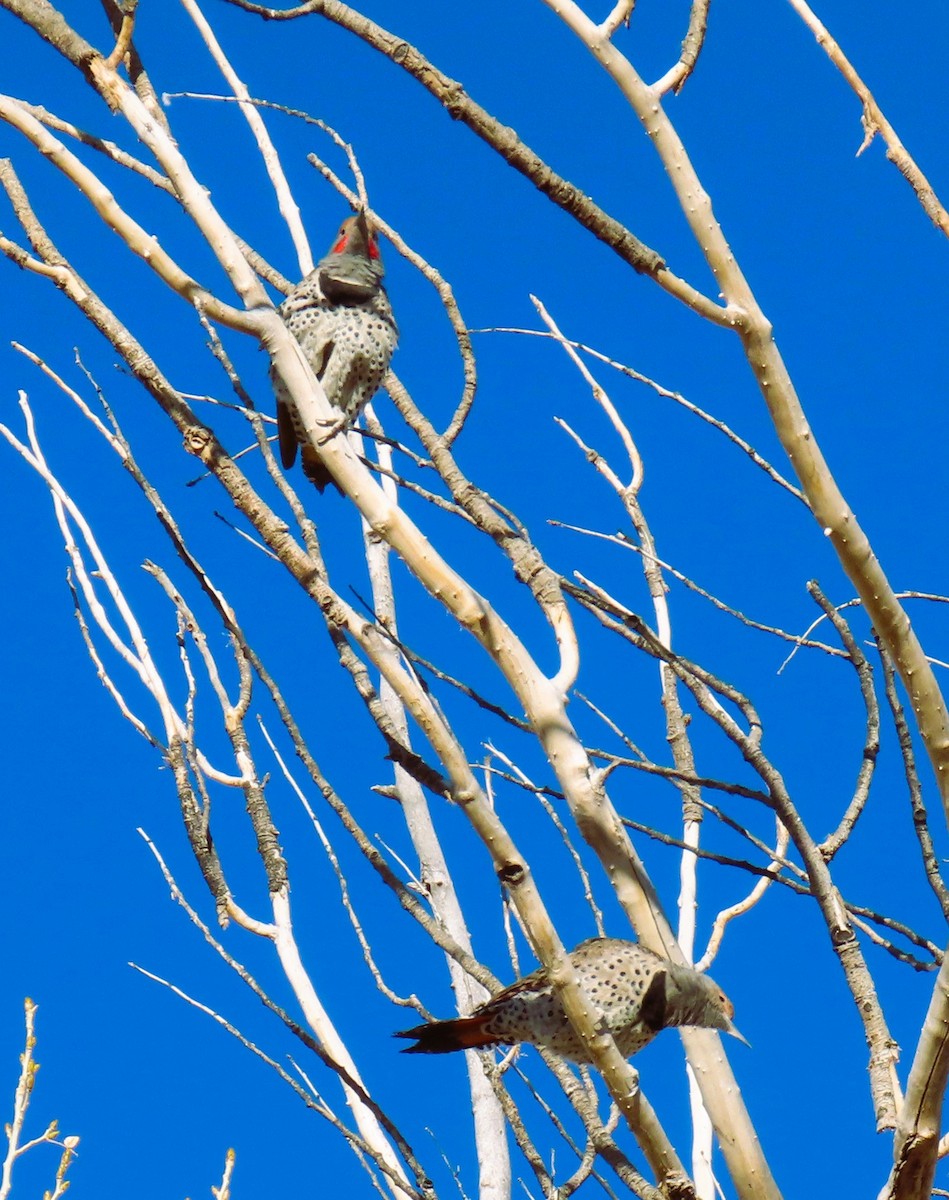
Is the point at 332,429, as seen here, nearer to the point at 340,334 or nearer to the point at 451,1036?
the point at 451,1036

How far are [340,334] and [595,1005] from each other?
7.92 feet

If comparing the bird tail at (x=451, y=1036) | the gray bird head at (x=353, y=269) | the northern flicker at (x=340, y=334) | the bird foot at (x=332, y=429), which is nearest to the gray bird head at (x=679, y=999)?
the bird tail at (x=451, y=1036)

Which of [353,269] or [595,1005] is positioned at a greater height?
[353,269]

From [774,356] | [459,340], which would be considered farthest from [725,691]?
[459,340]

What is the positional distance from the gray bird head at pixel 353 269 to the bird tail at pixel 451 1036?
2494 millimetres

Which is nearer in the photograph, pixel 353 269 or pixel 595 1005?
pixel 595 1005

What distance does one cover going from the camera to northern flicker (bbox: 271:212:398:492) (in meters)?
4.41

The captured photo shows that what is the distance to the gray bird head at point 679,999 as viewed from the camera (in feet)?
9.78

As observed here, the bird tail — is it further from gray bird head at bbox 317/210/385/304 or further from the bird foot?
gray bird head at bbox 317/210/385/304

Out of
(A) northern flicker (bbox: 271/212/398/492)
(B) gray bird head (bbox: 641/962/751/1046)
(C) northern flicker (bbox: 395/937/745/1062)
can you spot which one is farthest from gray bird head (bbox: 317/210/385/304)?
(B) gray bird head (bbox: 641/962/751/1046)

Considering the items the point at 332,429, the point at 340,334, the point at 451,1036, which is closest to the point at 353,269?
the point at 340,334

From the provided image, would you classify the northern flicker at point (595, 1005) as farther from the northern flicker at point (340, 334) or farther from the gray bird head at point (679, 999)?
the northern flicker at point (340, 334)

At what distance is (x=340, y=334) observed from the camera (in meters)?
4.46

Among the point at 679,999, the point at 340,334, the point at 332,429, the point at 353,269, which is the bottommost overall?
the point at 679,999
